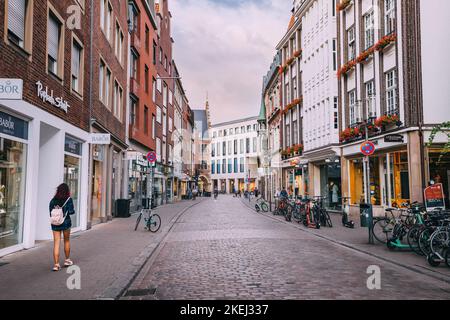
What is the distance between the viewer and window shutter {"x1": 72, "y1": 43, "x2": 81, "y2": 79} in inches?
601

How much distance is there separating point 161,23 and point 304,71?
17.1 m

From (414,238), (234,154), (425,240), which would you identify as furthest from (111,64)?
(234,154)

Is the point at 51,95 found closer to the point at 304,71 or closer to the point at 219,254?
the point at 219,254

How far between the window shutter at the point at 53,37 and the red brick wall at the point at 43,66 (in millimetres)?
376

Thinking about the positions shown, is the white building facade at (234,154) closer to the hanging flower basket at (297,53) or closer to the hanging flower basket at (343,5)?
the hanging flower basket at (297,53)

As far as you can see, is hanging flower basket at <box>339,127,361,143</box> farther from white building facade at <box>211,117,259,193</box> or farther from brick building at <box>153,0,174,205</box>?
white building facade at <box>211,117,259,193</box>

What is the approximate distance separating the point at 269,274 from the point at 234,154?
102550 mm

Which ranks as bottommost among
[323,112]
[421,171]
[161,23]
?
[421,171]

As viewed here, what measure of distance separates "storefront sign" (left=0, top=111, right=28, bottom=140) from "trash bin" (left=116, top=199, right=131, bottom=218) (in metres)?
12.9

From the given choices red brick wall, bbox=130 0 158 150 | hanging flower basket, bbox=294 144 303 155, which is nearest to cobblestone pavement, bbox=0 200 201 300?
red brick wall, bbox=130 0 158 150

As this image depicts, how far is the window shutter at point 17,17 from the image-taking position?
10.1 meters

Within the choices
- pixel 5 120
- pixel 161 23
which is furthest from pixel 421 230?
pixel 161 23

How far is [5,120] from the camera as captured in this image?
9852 millimetres

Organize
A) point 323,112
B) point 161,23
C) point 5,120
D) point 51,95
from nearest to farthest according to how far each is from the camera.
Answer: point 5,120
point 51,95
point 323,112
point 161,23
